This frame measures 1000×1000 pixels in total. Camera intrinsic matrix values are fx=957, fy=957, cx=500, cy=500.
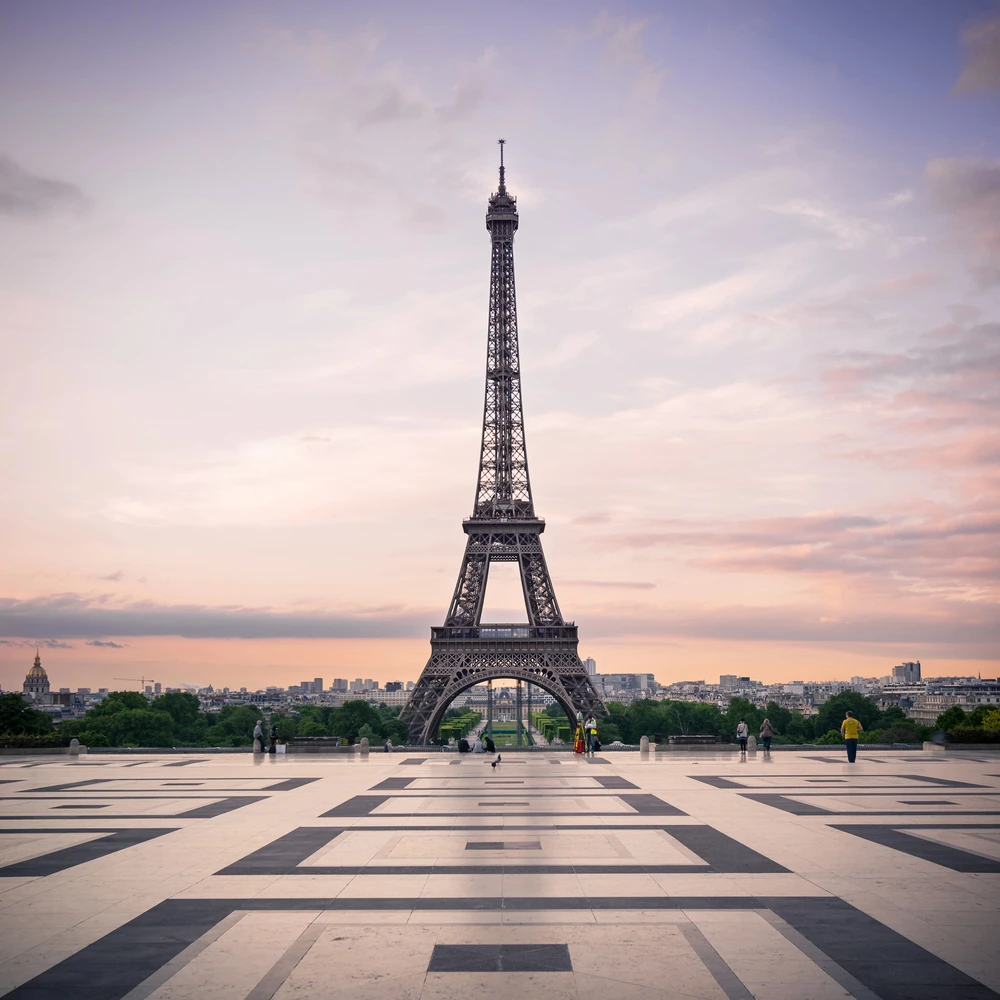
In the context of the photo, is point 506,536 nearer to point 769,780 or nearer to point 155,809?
point 769,780

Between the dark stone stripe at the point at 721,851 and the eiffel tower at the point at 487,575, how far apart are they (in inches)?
2016

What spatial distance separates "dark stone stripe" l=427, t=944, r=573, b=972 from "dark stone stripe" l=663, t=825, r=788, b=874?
4856 mm

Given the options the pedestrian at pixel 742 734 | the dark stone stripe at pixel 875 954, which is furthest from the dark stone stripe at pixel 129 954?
the pedestrian at pixel 742 734

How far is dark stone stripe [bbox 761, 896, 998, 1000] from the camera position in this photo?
8445mm

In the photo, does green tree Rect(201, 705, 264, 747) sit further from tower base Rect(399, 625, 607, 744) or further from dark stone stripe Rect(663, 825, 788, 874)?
dark stone stripe Rect(663, 825, 788, 874)

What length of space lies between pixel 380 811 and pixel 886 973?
13.0 metres

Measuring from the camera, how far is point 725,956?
372 inches

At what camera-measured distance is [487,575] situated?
78625 millimetres

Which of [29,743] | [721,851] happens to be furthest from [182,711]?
[721,851]

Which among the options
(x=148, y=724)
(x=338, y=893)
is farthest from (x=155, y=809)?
(x=148, y=724)

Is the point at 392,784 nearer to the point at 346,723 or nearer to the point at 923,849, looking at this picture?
the point at 923,849

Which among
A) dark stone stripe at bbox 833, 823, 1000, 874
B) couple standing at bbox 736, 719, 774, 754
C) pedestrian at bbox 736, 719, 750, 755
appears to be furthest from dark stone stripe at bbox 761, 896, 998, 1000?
couple standing at bbox 736, 719, 774, 754

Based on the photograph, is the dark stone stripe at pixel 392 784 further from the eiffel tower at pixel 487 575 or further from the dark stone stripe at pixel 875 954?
the eiffel tower at pixel 487 575

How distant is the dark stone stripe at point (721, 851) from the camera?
543 inches
